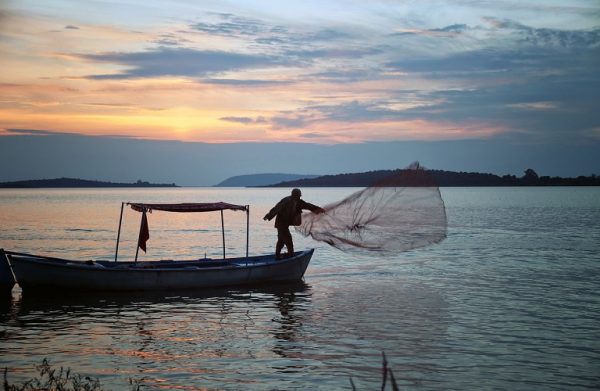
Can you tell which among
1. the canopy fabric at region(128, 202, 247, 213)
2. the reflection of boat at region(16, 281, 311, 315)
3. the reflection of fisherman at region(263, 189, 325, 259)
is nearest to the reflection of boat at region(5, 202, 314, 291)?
the canopy fabric at region(128, 202, 247, 213)

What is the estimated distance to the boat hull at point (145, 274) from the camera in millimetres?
18188

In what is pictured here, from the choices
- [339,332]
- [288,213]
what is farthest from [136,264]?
[339,332]

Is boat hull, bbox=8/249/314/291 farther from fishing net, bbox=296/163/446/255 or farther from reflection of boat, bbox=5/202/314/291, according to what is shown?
fishing net, bbox=296/163/446/255

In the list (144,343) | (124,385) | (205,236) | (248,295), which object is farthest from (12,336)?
(205,236)

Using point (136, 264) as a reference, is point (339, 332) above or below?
below

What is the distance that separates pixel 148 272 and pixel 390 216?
23.5 feet

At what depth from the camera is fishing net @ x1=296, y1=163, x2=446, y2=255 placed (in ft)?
54.1

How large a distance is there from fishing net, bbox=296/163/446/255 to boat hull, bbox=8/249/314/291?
3.07 m

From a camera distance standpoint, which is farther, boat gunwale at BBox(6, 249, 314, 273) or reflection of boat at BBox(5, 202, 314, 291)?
reflection of boat at BBox(5, 202, 314, 291)

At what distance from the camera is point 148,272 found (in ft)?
62.2

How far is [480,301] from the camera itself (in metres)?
18.8

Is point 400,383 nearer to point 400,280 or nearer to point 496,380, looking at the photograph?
point 496,380

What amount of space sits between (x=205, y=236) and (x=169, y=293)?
88.1ft

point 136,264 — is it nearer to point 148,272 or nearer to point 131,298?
point 148,272
